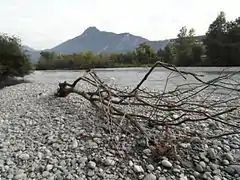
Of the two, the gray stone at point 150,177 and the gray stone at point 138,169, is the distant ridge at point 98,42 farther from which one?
the gray stone at point 150,177

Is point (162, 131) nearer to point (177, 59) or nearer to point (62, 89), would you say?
point (62, 89)

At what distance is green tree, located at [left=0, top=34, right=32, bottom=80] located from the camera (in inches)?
665

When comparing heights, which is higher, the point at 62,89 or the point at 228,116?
the point at 62,89

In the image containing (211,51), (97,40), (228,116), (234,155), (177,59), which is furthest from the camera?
(97,40)

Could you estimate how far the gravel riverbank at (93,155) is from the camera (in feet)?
12.6

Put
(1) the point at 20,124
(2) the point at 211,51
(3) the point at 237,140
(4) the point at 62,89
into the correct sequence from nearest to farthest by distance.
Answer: (3) the point at 237,140 → (1) the point at 20,124 → (4) the point at 62,89 → (2) the point at 211,51

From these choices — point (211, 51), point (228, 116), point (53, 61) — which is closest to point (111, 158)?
point (228, 116)

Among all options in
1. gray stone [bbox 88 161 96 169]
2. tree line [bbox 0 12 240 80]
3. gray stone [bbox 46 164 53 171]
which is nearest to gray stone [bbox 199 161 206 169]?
gray stone [bbox 88 161 96 169]

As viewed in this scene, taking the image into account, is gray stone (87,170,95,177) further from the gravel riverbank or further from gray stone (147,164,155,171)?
gray stone (147,164,155,171)

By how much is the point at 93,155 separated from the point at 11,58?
14.4 metres

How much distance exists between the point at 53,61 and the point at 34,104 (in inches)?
1527

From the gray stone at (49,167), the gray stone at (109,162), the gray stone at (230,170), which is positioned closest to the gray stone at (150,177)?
the gray stone at (109,162)

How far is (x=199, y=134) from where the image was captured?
5070 mm

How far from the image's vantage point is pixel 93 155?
4.22 m
